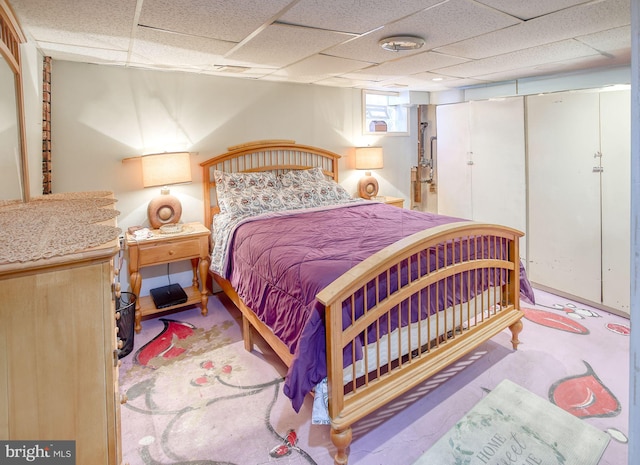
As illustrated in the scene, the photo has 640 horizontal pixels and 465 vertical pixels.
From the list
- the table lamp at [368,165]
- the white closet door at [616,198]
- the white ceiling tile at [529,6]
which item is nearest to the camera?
the white ceiling tile at [529,6]

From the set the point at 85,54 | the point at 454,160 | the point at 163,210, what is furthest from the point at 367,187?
the point at 85,54

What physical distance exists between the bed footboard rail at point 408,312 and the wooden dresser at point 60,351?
0.82 m

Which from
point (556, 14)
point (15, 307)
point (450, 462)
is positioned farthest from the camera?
point (556, 14)

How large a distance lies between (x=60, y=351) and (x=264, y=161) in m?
3.21

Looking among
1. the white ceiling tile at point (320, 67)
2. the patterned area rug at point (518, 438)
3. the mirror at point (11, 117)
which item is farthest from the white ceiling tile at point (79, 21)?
the patterned area rug at point (518, 438)

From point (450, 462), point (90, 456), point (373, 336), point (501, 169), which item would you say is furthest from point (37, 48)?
point (501, 169)

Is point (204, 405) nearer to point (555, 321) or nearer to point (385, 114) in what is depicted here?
point (555, 321)

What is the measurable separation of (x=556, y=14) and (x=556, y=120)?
5.31 feet

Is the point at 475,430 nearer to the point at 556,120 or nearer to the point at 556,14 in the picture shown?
the point at 556,14

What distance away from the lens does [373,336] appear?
5.97 ft

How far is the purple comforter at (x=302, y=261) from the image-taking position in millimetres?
1673

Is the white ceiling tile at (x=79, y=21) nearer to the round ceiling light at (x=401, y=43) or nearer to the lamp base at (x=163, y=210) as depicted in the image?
the lamp base at (x=163, y=210)

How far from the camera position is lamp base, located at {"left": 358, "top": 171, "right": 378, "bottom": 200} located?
482cm

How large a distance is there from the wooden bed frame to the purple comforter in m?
0.10
